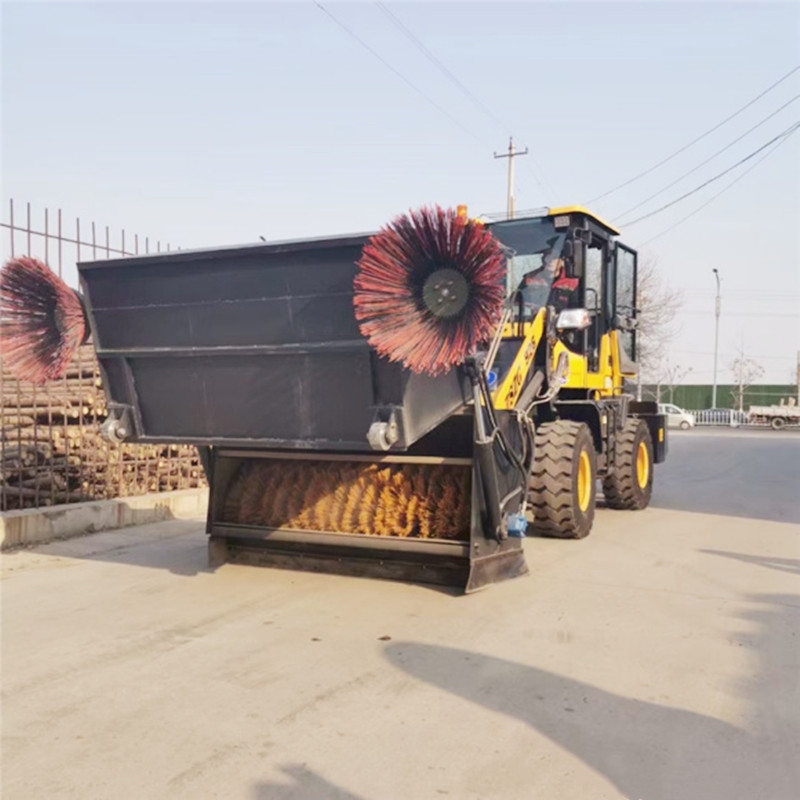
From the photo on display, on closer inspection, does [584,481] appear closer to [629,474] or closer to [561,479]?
[561,479]

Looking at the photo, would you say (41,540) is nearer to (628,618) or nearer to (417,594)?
(417,594)

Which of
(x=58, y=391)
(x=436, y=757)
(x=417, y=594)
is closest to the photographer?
(x=436, y=757)

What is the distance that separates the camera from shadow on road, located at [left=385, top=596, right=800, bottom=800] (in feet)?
10.6

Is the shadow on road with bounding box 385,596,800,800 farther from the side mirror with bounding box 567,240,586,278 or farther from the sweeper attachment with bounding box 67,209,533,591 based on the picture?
the side mirror with bounding box 567,240,586,278

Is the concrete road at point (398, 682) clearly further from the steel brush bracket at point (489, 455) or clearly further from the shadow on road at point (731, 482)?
the shadow on road at point (731, 482)

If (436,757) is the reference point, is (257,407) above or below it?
above

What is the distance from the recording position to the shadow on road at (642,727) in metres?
3.22

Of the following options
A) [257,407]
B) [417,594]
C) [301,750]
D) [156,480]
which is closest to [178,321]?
[257,407]

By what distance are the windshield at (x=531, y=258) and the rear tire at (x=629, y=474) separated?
2.91 metres

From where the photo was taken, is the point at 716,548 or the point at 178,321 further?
the point at 716,548

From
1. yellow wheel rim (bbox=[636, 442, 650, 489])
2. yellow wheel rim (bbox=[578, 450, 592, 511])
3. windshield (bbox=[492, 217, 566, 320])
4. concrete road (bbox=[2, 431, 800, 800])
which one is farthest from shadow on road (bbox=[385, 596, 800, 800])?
yellow wheel rim (bbox=[636, 442, 650, 489])

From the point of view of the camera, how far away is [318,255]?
17.1ft

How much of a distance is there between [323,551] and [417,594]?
0.90m

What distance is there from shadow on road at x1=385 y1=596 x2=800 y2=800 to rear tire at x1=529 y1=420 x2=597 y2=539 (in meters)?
2.80
